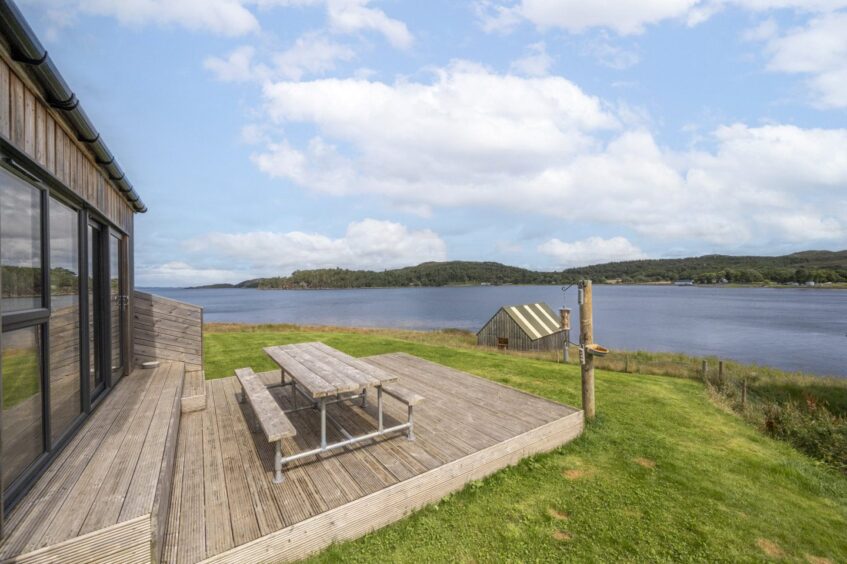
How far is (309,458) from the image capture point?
3949mm

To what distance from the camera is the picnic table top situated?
3873 mm

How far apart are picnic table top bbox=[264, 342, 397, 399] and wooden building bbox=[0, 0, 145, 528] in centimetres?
207

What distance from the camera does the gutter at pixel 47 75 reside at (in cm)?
222

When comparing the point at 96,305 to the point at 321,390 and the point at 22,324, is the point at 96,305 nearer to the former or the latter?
the point at 22,324

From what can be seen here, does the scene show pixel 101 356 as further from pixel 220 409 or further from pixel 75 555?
pixel 75 555

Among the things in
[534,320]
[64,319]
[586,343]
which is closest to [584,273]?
[534,320]

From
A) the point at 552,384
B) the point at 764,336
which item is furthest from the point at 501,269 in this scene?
the point at 552,384

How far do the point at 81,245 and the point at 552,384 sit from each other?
8.19m

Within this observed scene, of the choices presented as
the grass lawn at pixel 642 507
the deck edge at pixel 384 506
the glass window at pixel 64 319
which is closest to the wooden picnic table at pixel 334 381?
the deck edge at pixel 384 506

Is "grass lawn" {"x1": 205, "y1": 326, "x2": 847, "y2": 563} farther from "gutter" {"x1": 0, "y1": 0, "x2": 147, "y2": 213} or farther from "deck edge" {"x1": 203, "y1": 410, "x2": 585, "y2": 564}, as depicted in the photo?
"gutter" {"x1": 0, "y1": 0, "x2": 147, "y2": 213}

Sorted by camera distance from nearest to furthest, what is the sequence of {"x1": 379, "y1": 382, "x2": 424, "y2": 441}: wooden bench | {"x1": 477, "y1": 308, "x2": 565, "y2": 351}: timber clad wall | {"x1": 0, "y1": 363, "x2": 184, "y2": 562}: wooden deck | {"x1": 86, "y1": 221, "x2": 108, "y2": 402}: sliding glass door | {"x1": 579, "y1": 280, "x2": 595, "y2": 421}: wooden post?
{"x1": 0, "y1": 363, "x2": 184, "y2": 562}: wooden deck → {"x1": 379, "y1": 382, "x2": 424, "y2": 441}: wooden bench → {"x1": 86, "y1": 221, "x2": 108, "y2": 402}: sliding glass door → {"x1": 579, "y1": 280, "x2": 595, "y2": 421}: wooden post → {"x1": 477, "y1": 308, "x2": 565, "y2": 351}: timber clad wall

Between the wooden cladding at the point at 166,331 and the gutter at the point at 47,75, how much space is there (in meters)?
3.38

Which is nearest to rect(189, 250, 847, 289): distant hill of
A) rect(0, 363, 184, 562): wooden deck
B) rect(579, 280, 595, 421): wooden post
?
rect(579, 280, 595, 421): wooden post

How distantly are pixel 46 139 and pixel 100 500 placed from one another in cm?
296
